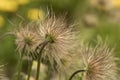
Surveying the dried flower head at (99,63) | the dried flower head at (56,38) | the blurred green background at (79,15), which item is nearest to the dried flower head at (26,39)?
the dried flower head at (56,38)

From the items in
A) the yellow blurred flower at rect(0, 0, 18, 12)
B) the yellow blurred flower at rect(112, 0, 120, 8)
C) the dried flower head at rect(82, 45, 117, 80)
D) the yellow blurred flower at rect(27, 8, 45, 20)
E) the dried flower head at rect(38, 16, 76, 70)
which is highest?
the yellow blurred flower at rect(112, 0, 120, 8)

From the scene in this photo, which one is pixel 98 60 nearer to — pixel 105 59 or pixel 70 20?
pixel 105 59

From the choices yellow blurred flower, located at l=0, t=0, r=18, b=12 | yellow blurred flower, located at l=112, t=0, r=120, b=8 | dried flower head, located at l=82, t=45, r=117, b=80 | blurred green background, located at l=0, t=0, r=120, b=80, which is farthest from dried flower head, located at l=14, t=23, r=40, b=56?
yellow blurred flower, located at l=112, t=0, r=120, b=8

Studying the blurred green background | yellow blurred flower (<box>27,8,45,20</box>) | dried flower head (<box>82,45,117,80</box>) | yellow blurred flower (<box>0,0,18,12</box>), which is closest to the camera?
dried flower head (<box>82,45,117,80</box>)

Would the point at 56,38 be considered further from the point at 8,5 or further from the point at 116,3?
the point at 116,3

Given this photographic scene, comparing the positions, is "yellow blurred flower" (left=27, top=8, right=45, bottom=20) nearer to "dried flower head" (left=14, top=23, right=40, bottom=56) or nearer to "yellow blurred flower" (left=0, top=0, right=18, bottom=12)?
"dried flower head" (left=14, top=23, right=40, bottom=56)

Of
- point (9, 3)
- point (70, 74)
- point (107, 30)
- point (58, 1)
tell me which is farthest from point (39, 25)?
point (58, 1)

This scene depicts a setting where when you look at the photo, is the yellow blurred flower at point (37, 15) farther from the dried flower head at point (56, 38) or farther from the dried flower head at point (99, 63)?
the dried flower head at point (99, 63)
